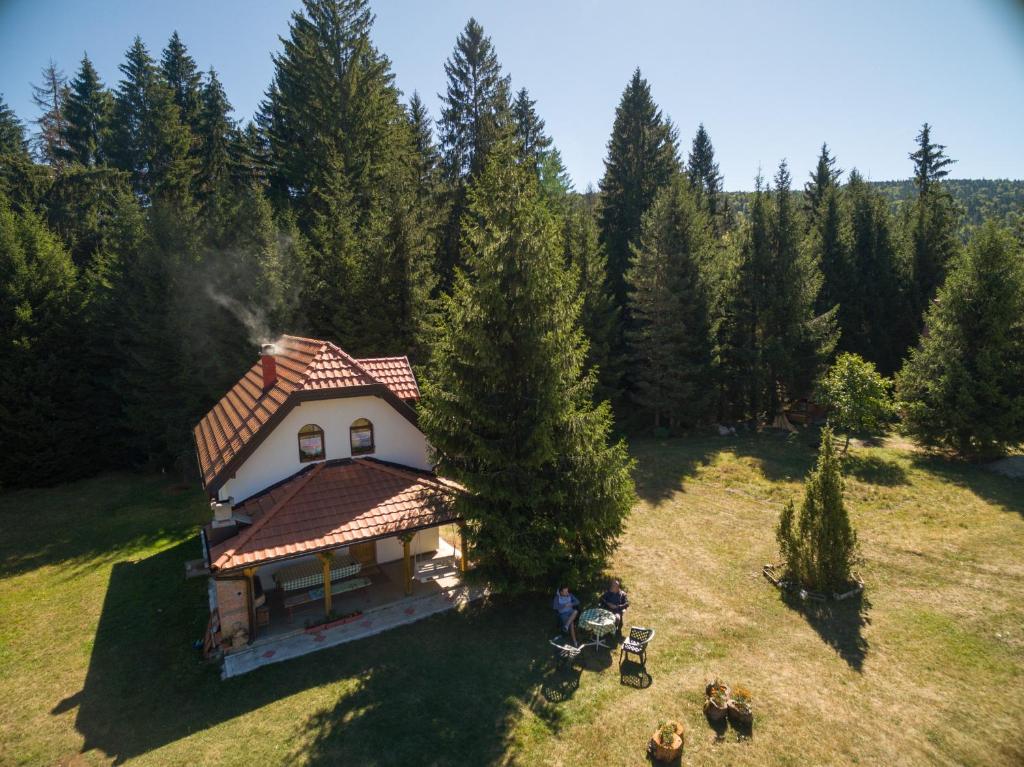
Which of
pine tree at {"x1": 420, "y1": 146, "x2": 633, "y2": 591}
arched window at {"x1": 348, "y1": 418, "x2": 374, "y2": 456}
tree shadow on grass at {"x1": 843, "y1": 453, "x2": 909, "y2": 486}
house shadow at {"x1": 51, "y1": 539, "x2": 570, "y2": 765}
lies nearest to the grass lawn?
house shadow at {"x1": 51, "y1": 539, "x2": 570, "y2": 765}

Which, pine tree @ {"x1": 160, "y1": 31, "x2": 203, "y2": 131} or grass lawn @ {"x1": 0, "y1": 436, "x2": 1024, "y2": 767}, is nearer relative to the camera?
grass lawn @ {"x1": 0, "y1": 436, "x2": 1024, "y2": 767}

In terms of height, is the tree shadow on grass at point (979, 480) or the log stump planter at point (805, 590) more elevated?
the tree shadow on grass at point (979, 480)

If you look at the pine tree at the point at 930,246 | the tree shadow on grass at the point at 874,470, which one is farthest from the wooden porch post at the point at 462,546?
the pine tree at the point at 930,246

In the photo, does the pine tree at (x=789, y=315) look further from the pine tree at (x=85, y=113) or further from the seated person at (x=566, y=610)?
the pine tree at (x=85, y=113)

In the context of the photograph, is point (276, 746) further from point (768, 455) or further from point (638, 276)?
point (638, 276)

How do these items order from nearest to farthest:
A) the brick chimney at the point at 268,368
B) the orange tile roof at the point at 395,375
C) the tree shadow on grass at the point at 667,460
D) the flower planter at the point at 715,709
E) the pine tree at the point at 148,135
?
the flower planter at the point at 715,709
the brick chimney at the point at 268,368
the orange tile roof at the point at 395,375
the tree shadow on grass at the point at 667,460
the pine tree at the point at 148,135

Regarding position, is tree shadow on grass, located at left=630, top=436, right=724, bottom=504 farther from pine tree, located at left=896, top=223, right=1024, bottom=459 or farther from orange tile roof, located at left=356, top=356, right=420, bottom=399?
orange tile roof, located at left=356, top=356, right=420, bottom=399
